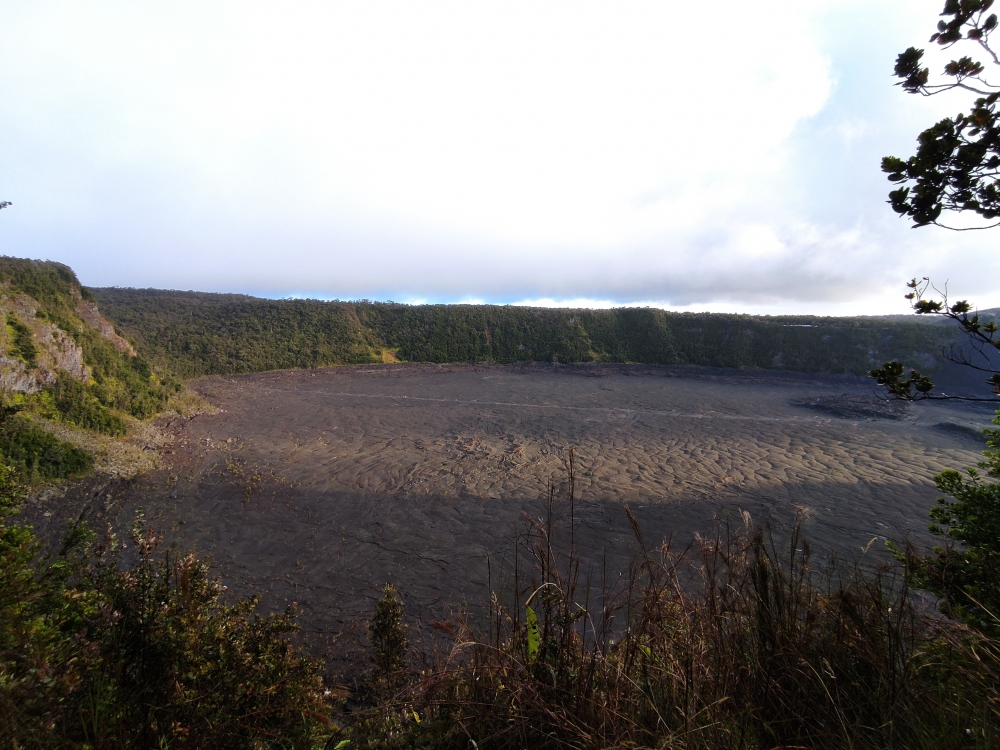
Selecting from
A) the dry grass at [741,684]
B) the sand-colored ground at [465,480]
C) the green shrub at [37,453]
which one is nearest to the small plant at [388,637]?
the sand-colored ground at [465,480]

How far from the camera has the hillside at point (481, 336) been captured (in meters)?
24.0

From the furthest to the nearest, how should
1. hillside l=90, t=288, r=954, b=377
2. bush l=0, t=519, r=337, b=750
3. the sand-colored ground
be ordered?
hillside l=90, t=288, r=954, b=377 → the sand-colored ground → bush l=0, t=519, r=337, b=750

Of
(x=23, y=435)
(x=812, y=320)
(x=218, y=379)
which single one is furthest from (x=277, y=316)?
(x=812, y=320)

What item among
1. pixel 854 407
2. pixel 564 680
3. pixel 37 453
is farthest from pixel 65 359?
pixel 854 407

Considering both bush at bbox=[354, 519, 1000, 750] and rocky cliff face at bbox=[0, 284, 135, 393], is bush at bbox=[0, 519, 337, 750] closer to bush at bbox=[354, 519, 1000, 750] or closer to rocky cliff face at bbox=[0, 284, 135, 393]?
bush at bbox=[354, 519, 1000, 750]

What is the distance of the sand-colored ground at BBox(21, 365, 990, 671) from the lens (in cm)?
631

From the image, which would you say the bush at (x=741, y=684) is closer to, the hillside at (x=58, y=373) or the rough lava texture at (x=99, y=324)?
the hillside at (x=58, y=373)

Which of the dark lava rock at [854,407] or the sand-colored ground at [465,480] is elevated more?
the dark lava rock at [854,407]

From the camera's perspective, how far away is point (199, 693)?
2.13m

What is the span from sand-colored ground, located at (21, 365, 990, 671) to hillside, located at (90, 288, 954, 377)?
6.51 m

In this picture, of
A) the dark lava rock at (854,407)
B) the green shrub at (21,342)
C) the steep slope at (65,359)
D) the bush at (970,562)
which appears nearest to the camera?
the bush at (970,562)

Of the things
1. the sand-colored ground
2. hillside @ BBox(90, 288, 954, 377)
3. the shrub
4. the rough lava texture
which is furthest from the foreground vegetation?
hillside @ BBox(90, 288, 954, 377)

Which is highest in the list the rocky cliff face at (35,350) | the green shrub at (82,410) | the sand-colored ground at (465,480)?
the rocky cliff face at (35,350)

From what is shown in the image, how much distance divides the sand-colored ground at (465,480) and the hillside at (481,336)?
21.4 ft
